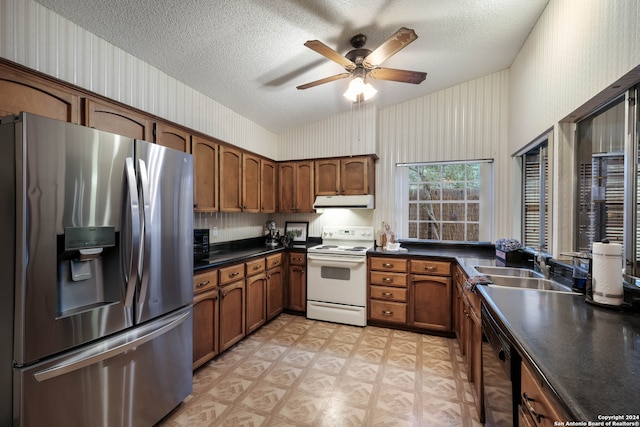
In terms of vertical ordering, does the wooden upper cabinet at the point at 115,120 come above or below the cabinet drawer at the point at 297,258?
above

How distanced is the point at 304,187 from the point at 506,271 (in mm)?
2456

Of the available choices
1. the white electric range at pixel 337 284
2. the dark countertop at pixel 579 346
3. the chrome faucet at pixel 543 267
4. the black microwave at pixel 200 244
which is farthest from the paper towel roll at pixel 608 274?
the black microwave at pixel 200 244

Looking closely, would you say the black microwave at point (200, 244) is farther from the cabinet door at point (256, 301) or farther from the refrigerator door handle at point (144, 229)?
the refrigerator door handle at point (144, 229)

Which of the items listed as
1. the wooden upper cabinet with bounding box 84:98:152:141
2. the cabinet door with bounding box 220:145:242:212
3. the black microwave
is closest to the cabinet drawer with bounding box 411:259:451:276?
the cabinet door with bounding box 220:145:242:212

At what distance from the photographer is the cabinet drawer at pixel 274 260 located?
10.7 feet

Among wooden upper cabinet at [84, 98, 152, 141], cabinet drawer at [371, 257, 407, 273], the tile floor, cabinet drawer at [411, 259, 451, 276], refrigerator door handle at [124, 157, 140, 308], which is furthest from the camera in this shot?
cabinet drawer at [371, 257, 407, 273]

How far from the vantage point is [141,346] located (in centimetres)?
157

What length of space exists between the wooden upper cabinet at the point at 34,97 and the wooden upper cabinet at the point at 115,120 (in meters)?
0.06

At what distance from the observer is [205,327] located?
7.65ft

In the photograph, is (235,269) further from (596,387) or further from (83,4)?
(596,387)

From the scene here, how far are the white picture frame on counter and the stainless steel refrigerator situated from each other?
2306mm

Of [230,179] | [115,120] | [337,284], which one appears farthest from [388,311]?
[115,120]

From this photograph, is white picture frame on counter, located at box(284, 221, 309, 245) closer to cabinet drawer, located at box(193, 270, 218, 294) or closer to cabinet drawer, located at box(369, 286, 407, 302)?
cabinet drawer, located at box(369, 286, 407, 302)

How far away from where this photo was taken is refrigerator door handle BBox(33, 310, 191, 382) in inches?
47.2
